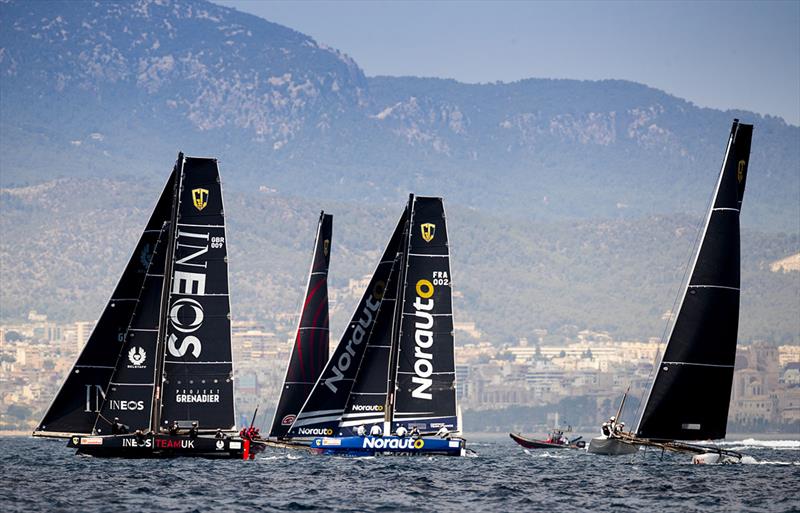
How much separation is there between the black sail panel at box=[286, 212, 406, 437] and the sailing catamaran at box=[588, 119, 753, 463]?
14449 millimetres

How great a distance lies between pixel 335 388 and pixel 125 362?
15166 millimetres

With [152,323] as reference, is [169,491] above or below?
below

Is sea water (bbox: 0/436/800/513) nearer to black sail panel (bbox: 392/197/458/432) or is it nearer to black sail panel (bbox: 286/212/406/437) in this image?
black sail panel (bbox: 286/212/406/437)

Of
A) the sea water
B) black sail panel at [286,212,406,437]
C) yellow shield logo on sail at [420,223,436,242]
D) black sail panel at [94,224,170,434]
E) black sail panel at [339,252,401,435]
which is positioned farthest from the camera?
black sail panel at [286,212,406,437]

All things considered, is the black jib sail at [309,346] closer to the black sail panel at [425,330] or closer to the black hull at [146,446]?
the black sail panel at [425,330]

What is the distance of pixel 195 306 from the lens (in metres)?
64.9

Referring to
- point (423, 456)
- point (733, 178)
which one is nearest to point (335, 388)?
point (423, 456)

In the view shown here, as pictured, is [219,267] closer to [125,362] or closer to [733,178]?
[125,362]

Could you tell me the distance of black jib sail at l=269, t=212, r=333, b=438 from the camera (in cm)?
8356

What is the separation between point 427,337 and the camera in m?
74.6

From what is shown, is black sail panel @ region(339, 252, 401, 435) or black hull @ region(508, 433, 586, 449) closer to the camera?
black sail panel @ region(339, 252, 401, 435)

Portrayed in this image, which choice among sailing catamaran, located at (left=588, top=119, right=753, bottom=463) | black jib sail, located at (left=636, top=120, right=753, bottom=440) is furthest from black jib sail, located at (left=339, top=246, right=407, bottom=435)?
black jib sail, located at (left=636, top=120, right=753, bottom=440)

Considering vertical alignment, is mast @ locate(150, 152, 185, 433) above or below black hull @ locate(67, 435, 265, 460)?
above

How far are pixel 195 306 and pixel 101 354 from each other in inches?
193
